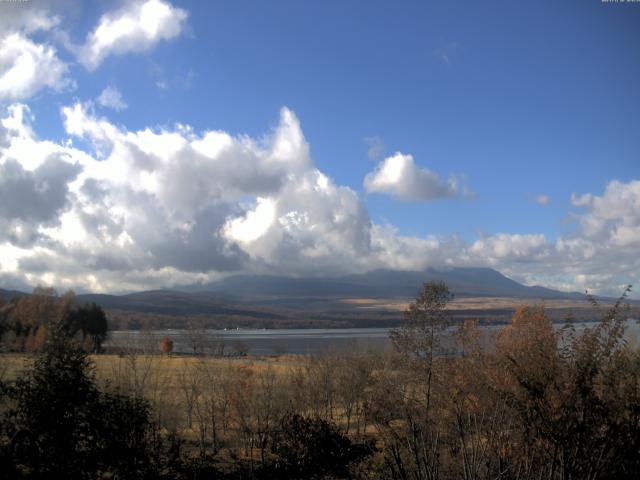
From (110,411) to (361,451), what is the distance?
474 inches

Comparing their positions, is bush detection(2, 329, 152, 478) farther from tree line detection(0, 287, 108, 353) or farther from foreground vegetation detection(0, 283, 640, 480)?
tree line detection(0, 287, 108, 353)

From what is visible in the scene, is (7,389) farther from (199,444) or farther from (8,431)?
(199,444)

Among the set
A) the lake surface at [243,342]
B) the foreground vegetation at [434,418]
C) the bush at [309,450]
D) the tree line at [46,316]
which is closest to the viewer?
the foreground vegetation at [434,418]

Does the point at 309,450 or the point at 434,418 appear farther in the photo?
the point at 309,450

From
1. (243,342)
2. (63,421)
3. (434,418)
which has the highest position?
(63,421)

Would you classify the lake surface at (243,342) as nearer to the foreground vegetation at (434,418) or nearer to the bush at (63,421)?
the foreground vegetation at (434,418)

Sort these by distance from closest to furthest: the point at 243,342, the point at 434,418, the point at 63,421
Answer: the point at 63,421 < the point at 434,418 < the point at 243,342

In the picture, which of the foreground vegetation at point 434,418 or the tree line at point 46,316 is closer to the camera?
the foreground vegetation at point 434,418

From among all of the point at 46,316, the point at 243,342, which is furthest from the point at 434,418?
the point at 243,342

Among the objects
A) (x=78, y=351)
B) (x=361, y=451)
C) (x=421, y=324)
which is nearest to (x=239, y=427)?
(x=361, y=451)

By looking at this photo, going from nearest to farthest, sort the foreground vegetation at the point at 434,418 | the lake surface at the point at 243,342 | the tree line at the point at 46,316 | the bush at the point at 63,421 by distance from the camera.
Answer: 1. the foreground vegetation at the point at 434,418
2. the bush at the point at 63,421
3. the lake surface at the point at 243,342
4. the tree line at the point at 46,316

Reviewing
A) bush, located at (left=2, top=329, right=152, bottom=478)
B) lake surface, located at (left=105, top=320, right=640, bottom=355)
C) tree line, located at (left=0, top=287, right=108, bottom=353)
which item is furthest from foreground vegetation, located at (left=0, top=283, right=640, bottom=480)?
tree line, located at (left=0, top=287, right=108, bottom=353)

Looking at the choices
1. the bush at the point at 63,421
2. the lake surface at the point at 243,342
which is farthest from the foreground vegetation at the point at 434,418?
the lake surface at the point at 243,342

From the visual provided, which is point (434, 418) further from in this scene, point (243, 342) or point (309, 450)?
point (243, 342)
